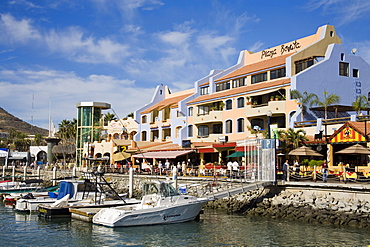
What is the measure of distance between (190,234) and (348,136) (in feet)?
57.6

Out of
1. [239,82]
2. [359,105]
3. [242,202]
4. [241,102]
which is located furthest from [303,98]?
[242,202]

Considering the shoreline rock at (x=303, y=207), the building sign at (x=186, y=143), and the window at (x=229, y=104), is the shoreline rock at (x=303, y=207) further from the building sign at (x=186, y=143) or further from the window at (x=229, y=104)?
the window at (x=229, y=104)

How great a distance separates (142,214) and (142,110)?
1714 inches

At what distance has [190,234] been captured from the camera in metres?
24.3

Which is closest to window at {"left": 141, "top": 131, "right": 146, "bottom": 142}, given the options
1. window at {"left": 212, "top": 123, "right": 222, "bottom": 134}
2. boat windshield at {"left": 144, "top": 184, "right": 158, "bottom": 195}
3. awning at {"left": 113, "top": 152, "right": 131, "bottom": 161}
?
awning at {"left": 113, "top": 152, "right": 131, "bottom": 161}

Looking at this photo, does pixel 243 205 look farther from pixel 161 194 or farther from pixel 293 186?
pixel 161 194

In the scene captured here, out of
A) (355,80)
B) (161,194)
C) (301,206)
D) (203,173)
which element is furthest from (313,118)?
(161,194)

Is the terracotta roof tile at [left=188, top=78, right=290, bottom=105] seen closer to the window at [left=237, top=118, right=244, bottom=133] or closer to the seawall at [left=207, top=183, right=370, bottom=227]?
the window at [left=237, top=118, right=244, bottom=133]

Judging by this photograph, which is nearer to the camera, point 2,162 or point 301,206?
point 301,206

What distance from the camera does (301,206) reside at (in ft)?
93.9

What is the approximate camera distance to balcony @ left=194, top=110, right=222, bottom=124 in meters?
51.0

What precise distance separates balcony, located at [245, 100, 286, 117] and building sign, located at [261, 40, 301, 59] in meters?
8.46

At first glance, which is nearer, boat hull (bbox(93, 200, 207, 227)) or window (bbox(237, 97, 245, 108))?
boat hull (bbox(93, 200, 207, 227))

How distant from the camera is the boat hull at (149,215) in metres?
25.3
